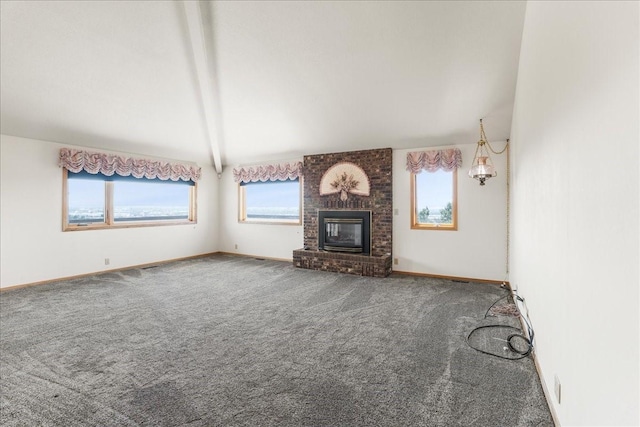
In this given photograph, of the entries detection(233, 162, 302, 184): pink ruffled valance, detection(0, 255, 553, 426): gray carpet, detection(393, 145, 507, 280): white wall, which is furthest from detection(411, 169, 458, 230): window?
detection(233, 162, 302, 184): pink ruffled valance

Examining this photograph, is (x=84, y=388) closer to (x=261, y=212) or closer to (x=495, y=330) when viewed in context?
(x=495, y=330)

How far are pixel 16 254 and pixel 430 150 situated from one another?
22.5 feet

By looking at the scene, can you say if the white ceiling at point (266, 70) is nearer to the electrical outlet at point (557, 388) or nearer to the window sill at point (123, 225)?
the window sill at point (123, 225)

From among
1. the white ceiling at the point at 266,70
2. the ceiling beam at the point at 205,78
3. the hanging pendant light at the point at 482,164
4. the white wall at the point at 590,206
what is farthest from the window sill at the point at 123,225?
the white wall at the point at 590,206

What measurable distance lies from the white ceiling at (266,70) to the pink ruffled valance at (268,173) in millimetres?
1112

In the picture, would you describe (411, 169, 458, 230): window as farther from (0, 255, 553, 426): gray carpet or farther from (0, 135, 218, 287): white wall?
(0, 135, 218, 287): white wall

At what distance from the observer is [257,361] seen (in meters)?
2.47

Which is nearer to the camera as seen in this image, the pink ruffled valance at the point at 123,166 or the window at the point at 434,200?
the pink ruffled valance at the point at 123,166

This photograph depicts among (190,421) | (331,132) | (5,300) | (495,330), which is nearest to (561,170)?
(495,330)

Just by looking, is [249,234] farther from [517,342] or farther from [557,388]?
[557,388]

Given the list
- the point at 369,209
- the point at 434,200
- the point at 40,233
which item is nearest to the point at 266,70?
the point at 369,209

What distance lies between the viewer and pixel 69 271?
5207 millimetres

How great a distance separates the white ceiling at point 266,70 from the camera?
3.22 metres

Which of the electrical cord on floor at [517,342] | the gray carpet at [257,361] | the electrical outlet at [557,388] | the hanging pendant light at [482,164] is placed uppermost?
the hanging pendant light at [482,164]
